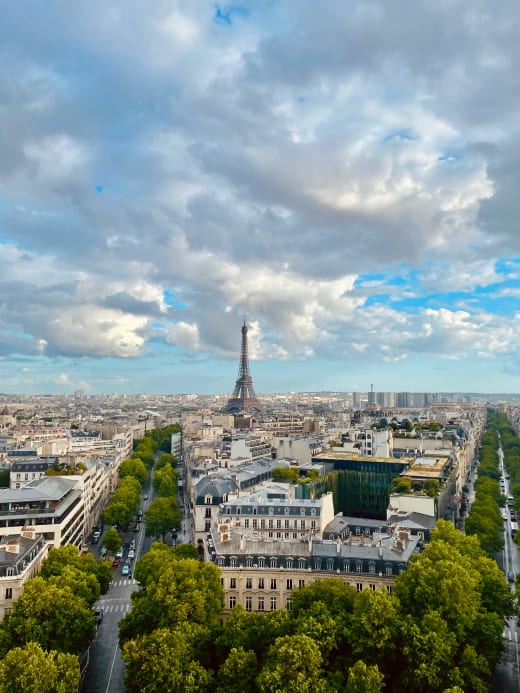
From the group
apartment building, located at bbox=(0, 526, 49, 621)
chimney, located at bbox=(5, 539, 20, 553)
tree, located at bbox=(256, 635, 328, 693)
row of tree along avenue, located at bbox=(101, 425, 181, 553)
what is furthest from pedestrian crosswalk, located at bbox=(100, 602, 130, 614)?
tree, located at bbox=(256, 635, 328, 693)

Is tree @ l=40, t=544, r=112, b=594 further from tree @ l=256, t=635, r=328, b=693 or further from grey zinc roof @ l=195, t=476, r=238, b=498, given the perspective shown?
tree @ l=256, t=635, r=328, b=693

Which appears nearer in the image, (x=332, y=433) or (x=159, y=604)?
(x=159, y=604)

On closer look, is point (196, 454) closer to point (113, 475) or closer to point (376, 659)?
point (113, 475)

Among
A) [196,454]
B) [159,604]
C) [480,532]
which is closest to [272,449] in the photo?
[196,454]

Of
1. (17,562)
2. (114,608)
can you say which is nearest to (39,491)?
(114,608)

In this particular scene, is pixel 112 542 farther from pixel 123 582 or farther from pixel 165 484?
pixel 165 484
